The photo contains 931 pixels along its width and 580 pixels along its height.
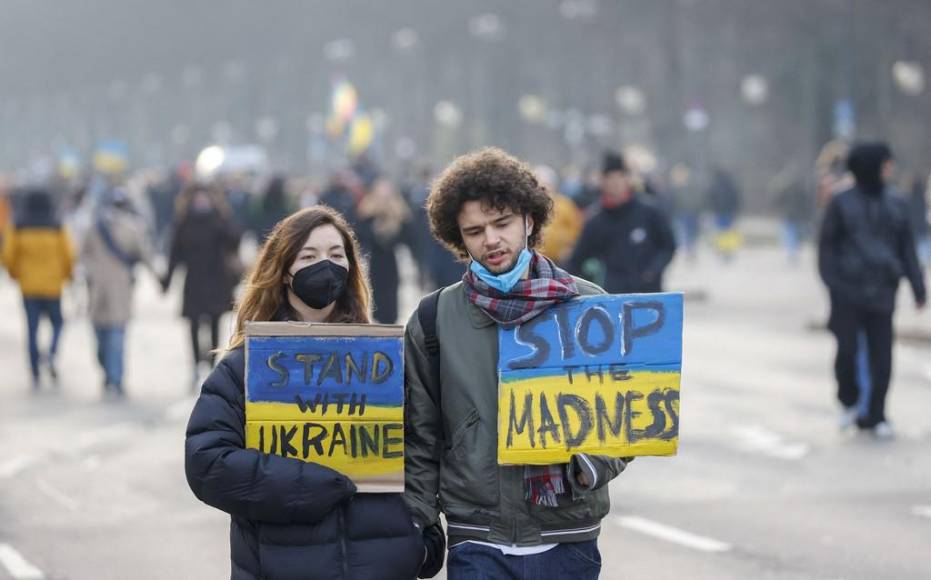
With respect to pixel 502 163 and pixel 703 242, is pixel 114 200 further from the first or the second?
pixel 703 242

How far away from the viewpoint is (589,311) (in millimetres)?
4141

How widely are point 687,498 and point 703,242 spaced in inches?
1376

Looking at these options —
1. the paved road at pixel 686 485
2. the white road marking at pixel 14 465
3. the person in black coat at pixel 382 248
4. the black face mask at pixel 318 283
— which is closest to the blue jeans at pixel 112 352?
the paved road at pixel 686 485

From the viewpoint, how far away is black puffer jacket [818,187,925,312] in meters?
10.5

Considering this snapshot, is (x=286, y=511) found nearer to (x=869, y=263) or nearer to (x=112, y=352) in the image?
(x=869, y=263)

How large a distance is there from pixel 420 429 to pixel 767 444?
6746 mm

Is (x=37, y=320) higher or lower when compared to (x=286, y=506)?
lower

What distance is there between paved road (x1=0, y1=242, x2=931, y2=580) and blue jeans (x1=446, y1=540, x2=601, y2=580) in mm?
3057

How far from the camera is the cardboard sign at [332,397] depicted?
4062 mm

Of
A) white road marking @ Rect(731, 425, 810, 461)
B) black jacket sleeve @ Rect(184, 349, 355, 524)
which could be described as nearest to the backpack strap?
black jacket sleeve @ Rect(184, 349, 355, 524)

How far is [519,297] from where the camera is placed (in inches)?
160

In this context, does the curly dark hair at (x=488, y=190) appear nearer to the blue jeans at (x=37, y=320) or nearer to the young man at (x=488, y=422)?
the young man at (x=488, y=422)

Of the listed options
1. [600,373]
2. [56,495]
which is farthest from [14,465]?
[600,373]

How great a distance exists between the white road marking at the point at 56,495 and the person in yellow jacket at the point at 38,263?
472cm
